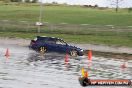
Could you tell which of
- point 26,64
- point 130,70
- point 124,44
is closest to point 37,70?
point 26,64

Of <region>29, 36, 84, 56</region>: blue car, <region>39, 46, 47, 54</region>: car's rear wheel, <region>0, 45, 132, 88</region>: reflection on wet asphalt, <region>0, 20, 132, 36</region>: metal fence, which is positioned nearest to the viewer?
<region>0, 45, 132, 88</region>: reflection on wet asphalt

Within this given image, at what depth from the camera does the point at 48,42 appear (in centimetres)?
4319

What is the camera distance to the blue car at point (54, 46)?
1646 inches

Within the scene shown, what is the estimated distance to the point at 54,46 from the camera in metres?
42.5

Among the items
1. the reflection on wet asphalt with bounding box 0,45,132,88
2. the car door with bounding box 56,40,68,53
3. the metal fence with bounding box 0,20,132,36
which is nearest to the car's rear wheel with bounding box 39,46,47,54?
the car door with bounding box 56,40,68,53

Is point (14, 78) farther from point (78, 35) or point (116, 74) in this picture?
point (78, 35)

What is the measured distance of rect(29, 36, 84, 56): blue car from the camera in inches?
1646

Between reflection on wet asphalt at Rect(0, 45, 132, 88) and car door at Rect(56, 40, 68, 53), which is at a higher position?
reflection on wet asphalt at Rect(0, 45, 132, 88)

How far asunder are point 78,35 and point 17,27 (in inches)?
466

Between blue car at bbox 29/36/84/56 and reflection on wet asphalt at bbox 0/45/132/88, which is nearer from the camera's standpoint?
reflection on wet asphalt at bbox 0/45/132/88

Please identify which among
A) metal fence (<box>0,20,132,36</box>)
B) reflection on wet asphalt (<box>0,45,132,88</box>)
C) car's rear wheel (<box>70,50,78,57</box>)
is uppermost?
reflection on wet asphalt (<box>0,45,132,88</box>)

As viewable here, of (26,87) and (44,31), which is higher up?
(26,87)

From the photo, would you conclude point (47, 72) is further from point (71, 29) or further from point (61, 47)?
point (71, 29)

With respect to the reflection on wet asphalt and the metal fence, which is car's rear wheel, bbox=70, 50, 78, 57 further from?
the metal fence
